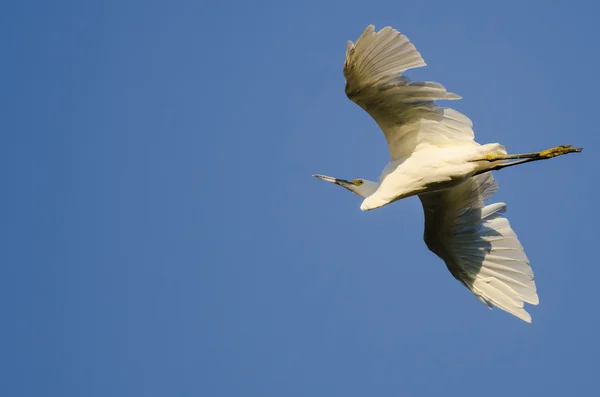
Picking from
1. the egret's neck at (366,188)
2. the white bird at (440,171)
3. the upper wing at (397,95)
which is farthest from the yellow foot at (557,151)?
the egret's neck at (366,188)

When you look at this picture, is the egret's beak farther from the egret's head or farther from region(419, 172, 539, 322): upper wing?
region(419, 172, 539, 322): upper wing

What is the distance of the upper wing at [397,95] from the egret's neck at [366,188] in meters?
0.59

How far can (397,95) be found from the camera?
1117cm

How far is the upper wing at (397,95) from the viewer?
10.5 metres

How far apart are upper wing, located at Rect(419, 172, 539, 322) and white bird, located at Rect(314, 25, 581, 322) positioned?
0.05 ft

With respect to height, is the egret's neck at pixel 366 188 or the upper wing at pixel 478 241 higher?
the egret's neck at pixel 366 188

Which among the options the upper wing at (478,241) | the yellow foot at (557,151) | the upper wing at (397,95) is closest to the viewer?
the upper wing at (397,95)

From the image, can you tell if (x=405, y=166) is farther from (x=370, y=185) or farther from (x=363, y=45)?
(x=363, y=45)

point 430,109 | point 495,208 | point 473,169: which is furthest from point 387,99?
point 495,208

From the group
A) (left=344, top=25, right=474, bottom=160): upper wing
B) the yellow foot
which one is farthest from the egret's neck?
the yellow foot

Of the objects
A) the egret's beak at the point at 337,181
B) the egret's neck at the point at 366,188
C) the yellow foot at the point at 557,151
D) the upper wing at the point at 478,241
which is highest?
the egret's beak at the point at 337,181

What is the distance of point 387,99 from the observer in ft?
36.9

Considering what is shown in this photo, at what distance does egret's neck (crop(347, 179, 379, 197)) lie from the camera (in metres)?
12.4

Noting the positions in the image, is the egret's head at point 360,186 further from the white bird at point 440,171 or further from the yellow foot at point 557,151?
the yellow foot at point 557,151
